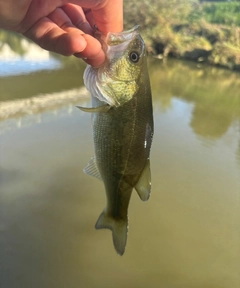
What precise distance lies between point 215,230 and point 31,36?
10.0ft

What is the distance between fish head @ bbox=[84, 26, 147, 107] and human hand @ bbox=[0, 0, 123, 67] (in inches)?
2.3

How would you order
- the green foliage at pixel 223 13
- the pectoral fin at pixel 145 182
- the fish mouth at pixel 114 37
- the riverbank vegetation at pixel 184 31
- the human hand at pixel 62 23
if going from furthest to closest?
1. the green foliage at pixel 223 13
2. the riverbank vegetation at pixel 184 31
3. the pectoral fin at pixel 145 182
4. the fish mouth at pixel 114 37
5. the human hand at pixel 62 23

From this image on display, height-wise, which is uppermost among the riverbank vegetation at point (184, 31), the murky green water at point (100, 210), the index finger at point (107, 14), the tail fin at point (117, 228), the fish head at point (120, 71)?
the index finger at point (107, 14)

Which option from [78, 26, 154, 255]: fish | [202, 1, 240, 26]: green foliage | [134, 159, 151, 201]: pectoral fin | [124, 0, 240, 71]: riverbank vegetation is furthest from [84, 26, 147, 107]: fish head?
[202, 1, 240, 26]: green foliage

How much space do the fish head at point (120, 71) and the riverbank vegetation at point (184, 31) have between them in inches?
560

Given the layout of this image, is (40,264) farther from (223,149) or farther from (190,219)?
(223,149)

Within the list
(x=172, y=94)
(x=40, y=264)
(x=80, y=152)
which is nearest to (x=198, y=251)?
(x=40, y=264)

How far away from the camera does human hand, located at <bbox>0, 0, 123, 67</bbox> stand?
3.73 feet

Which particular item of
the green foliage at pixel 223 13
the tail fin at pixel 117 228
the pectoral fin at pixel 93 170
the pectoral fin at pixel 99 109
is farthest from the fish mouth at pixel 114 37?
the green foliage at pixel 223 13

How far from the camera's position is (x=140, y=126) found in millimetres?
1349

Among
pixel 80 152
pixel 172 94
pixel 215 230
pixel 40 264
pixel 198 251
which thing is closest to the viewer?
pixel 40 264

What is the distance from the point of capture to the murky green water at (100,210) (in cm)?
292

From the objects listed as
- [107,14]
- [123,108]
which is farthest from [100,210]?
[107,14]

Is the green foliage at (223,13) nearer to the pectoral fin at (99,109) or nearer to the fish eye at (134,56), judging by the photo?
the fish eye at (134,56)
